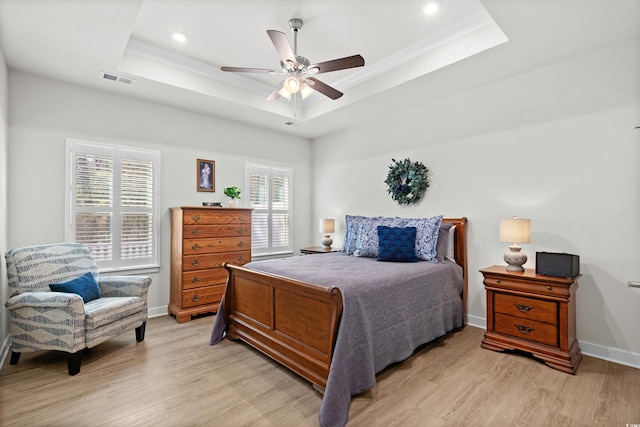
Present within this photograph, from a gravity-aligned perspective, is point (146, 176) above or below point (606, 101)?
below

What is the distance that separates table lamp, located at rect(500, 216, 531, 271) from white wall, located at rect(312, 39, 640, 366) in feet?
1.11

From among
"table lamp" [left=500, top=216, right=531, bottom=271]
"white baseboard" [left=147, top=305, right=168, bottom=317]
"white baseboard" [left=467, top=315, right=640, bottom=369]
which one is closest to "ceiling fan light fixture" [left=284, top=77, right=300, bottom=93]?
"table lamp" [left=500, top=216, right=531, bottom=271]

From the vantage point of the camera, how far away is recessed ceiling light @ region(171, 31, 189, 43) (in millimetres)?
3091

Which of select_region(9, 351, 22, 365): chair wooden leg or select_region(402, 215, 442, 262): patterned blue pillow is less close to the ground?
select_region(402, 215, 442, 262): patterned blue pillow

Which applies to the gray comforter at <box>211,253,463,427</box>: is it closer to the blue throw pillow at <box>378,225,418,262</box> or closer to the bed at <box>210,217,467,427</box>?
the bed at <box>210,217,467,427</box>

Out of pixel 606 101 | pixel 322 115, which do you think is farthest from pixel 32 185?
pixel 606 101

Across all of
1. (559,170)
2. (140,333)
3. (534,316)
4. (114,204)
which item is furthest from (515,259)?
(114,204)

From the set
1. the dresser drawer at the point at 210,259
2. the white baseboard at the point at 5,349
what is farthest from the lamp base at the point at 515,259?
the white baseboard at the point at 5,349

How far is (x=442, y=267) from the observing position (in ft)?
10.9

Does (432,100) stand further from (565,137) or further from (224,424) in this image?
(224,424)

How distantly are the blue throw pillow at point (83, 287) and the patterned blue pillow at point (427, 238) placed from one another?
132 inches

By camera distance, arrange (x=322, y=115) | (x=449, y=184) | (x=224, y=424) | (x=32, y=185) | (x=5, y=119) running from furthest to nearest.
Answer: (x=322, y=115) < (x=449, y=184) < (x=32, y=185) < (x=5, y=119) < (x=224, y=424)

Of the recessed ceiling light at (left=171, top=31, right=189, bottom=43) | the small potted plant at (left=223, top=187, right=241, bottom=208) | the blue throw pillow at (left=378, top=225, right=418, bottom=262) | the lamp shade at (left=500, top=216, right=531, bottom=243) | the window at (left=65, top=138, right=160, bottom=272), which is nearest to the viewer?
the lamp shade at (left=500, top=216, right=531, bottom=243)

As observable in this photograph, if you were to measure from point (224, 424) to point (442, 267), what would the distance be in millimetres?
A: 2462
